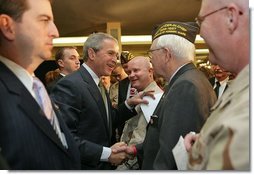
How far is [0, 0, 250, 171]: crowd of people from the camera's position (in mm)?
896

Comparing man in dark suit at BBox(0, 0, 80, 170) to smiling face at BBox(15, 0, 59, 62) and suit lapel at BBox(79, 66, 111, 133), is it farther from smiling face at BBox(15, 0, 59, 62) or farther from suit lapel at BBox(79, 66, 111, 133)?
suit lapel at BBox(79, 66, 111, 133)

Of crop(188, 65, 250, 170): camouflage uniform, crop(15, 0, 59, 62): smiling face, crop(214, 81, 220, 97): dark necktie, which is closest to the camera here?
crop(188, 65, 250, 170): camouflage uniform

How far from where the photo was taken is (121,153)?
1623 millimetres

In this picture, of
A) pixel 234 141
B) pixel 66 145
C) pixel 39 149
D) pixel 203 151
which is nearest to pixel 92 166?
pixel 66 145

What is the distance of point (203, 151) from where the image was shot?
891 mm

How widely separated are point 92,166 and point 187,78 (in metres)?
0.57

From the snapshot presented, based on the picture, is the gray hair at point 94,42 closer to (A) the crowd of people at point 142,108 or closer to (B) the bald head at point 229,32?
(A) the crowd of people at point 142,108

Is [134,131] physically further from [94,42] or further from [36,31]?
[36,31]

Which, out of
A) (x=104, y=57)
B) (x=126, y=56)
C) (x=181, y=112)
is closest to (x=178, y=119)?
(x=181, y=112)

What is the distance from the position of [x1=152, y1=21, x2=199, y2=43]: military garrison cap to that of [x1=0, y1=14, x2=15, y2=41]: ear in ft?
2.38

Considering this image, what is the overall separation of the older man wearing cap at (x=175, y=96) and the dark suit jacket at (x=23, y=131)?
1.44ft

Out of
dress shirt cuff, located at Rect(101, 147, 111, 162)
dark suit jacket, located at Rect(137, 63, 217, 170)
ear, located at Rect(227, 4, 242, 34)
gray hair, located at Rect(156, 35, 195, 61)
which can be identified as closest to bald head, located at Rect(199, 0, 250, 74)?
ear, located at Rect(227, 4, 242, 34)

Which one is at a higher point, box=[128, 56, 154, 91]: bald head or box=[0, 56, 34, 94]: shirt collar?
box=[0, 56, 34, 94]: shirt collar

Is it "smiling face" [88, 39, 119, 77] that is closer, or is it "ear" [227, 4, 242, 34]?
"ear" [227, 4, 242, 34]
